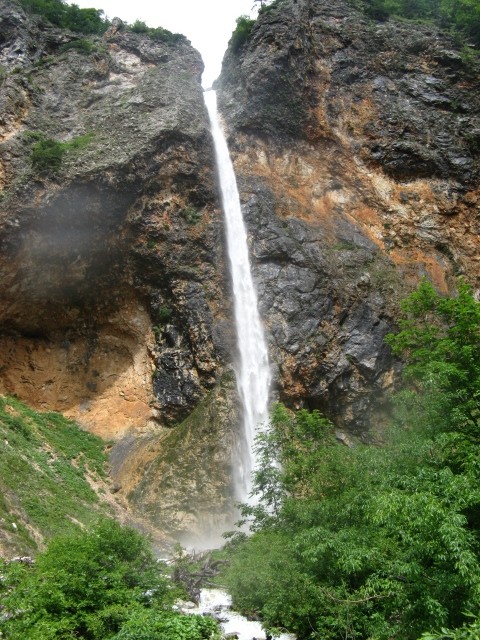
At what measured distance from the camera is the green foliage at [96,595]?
7027 millimetres

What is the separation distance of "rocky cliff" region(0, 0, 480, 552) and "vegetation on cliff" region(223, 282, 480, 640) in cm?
573

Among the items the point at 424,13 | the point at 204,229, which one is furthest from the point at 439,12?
the point at 204,229

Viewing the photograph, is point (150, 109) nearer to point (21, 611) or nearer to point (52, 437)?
point (52, 437)

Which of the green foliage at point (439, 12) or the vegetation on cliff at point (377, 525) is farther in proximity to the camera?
the green foliage at point (439, 12)

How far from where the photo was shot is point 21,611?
703cm

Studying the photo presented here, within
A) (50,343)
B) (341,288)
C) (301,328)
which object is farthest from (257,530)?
(50,343)

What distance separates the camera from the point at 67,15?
107 ft

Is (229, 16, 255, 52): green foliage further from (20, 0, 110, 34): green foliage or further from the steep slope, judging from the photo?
the steep slope

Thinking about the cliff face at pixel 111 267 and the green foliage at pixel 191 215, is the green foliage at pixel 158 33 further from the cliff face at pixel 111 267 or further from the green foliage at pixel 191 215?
the green foliage at pixel 191 215

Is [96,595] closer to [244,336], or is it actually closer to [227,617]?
[227,617]

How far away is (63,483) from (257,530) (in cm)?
742

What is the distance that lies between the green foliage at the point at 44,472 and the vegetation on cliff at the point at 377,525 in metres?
4.75

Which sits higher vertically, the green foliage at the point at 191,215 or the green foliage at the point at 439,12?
the green foliage at the point at 439,12

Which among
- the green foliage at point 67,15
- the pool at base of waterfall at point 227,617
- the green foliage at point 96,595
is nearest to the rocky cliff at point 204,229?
the green foliage at point 67,15
